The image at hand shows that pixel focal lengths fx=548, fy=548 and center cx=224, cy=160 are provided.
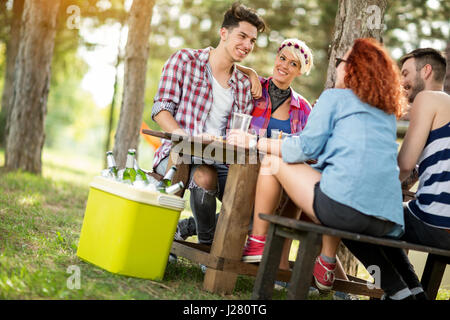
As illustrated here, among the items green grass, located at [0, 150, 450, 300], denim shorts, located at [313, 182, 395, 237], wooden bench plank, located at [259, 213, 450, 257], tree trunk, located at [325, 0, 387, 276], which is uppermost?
tree trunk, located at [325, 0, 387, 276]

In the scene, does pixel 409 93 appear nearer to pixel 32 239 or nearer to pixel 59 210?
pixel 32 239

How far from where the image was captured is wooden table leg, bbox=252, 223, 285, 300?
9.61 feet

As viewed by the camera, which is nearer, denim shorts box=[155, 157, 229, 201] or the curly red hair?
the curly red hair

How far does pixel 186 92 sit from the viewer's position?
4.08m

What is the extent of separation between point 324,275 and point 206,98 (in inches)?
63.4

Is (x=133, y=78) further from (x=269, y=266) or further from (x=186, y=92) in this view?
(x=269, y=266)

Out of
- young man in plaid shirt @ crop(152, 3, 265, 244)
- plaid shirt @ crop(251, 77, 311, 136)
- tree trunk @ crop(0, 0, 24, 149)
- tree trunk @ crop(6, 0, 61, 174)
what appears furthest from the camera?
tree trunk @ crop(0, 0, 24, 149)

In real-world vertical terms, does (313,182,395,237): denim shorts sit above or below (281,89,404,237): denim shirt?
below

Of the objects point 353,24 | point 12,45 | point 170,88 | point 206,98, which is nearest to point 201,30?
point 12,45

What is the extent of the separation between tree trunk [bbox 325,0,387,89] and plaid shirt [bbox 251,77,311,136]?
0.33 meters

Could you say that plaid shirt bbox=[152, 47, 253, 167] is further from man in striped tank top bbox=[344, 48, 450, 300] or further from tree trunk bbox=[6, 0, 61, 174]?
tree trunk bbox=[6, 0, 61, 174]

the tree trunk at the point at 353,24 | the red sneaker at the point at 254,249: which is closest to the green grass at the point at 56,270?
the red sneaker at the point at 254,249

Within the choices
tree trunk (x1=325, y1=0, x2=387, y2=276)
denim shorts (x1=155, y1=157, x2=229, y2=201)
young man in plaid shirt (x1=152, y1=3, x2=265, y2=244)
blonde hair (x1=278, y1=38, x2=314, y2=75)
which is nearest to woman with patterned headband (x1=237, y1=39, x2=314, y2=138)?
blonde hair (x1=278, y1=38, x2=314, y2=75)

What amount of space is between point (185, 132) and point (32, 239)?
53.1 inches
